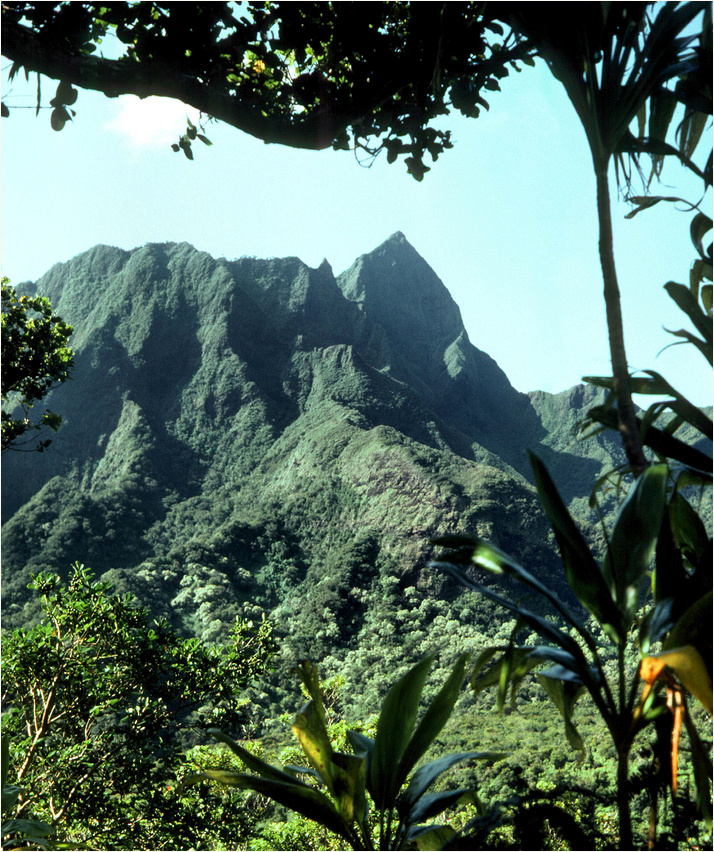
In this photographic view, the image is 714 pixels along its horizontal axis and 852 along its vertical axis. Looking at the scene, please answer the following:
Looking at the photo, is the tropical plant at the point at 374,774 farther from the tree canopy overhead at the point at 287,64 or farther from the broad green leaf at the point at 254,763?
the tree canopy overhead at the point at 287,64

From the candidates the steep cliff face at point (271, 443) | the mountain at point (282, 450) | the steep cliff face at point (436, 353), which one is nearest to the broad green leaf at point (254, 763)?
the mountain at point (282, 450)

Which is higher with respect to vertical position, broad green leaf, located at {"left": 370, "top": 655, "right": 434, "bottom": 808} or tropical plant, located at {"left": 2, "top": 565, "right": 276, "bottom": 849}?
broad green leaf, located at {"left": 370, "top": 655, "right": 434, "bottom": 808}

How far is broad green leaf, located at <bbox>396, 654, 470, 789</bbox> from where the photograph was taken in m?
1.04

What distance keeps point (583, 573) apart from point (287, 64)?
187 cm

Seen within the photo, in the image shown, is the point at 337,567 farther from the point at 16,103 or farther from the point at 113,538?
the point at 16,103

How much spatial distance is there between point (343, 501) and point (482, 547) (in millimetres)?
20364

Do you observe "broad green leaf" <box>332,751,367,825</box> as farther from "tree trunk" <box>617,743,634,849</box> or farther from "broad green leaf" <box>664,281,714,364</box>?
"broad green leaf" <box>664,281,714,364</box>

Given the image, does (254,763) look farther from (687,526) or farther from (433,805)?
(687,526)

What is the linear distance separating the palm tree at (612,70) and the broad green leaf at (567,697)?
14.4 inches

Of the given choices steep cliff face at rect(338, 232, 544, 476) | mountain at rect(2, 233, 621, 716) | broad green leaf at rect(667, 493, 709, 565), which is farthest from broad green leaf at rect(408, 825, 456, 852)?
steep cliff face at rect(338, 232, 544, 476)

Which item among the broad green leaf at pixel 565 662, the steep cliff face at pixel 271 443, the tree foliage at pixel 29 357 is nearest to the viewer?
the broad green leaf at pixel 565 662

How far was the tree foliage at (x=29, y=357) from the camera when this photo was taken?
10.6 feet

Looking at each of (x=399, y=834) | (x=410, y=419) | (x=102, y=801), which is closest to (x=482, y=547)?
(x=399, y=834)

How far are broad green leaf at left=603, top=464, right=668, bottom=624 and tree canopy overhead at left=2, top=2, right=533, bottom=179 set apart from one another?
98 cm
